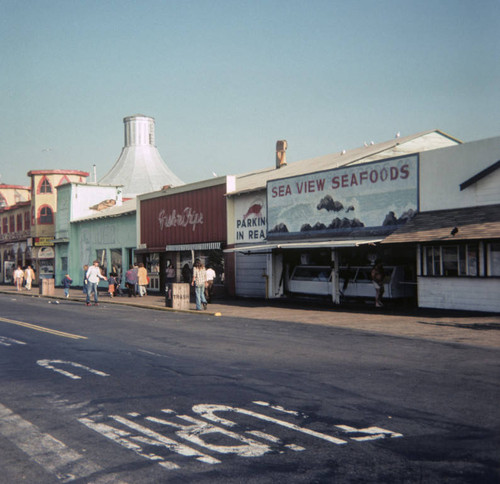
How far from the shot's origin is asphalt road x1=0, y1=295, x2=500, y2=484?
4937mm

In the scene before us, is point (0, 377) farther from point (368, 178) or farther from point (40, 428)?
point (368, 178)

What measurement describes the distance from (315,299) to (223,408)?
755 inches

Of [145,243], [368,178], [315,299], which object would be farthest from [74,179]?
[368,178]

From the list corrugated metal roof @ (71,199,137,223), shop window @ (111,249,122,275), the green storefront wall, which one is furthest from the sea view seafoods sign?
shop window @ (111,249,122,275)

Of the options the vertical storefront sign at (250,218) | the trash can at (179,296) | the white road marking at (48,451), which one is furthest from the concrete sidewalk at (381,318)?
the white road marking at (48,451)

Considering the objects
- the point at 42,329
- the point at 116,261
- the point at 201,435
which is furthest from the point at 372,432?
the point at 116,261

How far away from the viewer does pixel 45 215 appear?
4981 centimetres

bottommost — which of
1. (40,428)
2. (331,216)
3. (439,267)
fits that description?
(40,428)

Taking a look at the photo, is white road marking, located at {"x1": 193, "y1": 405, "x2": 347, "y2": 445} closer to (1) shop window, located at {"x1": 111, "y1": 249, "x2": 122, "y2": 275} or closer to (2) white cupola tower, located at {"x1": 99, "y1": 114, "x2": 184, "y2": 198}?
(1) shop window, located at {"x1": 111, "y1": 249, "x2": 122, "y2": 275}

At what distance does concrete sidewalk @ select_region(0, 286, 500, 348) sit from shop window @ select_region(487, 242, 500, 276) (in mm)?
1255

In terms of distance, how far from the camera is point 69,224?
4656cm

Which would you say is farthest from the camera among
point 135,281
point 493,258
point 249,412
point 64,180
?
point 64,180

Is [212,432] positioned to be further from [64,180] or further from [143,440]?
[64,180]

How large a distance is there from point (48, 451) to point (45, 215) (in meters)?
46.9
